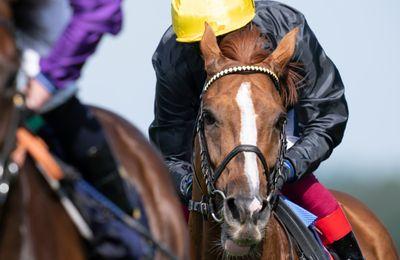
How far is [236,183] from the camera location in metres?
7.32

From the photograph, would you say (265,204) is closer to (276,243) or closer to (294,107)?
(276,243)

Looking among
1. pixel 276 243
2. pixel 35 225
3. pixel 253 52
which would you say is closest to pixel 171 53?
pixel 253 52

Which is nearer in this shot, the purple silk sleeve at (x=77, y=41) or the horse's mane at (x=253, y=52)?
the purple silk sleeve at (x=77, y=41)

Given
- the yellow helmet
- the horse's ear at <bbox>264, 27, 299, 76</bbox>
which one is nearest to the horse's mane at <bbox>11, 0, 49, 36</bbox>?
the horse's ear at <bbox>264, 27, 299, 76</bbox>

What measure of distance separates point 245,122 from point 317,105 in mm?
1190

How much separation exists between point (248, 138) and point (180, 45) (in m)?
1.33

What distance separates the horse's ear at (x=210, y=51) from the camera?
8070mm

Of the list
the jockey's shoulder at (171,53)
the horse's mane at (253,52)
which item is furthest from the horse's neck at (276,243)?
the jockey's shoulder at (171,53)

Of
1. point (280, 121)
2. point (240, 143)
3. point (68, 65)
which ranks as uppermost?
point (68, 65)

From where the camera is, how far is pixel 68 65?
558 centimetres

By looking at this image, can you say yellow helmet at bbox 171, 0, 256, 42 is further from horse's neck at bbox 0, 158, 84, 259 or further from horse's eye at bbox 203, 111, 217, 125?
horse's neck at bbox 0, 158, 84, 259

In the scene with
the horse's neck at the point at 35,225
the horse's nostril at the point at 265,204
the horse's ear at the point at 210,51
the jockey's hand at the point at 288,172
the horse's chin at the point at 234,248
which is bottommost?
the jockey's hand at the point at 288,172

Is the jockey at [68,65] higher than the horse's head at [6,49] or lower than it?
lower

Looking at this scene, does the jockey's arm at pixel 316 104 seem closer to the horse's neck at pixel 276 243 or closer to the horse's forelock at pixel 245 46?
the horse's forelock at pixel 245 46
